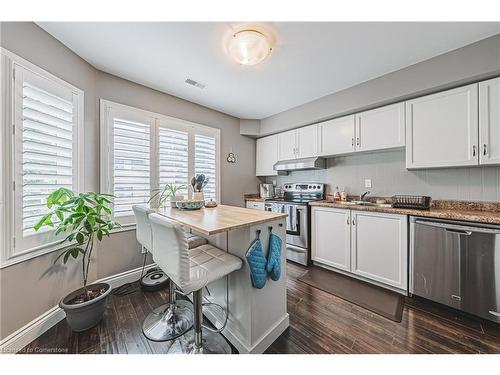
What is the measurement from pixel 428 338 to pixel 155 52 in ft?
11.2

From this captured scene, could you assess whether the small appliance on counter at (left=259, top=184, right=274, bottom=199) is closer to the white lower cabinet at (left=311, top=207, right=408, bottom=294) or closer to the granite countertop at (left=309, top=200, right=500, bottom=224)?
the white lower cabinet at (left=311, top=207, right=408, bottom=294)

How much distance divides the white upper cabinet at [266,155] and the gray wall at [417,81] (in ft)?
2.82

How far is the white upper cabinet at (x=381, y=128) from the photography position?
7.53 ft

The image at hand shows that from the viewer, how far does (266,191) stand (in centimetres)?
400

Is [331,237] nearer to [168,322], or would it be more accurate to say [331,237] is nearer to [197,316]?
[197,316]

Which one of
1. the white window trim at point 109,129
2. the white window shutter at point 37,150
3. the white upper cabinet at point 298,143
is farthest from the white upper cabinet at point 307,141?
the white window shutter at point 37,150

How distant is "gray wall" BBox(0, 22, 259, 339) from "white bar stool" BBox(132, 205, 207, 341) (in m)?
0.83

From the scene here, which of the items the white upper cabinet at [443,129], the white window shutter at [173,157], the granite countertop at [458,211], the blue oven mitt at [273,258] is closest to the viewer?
the blue oven mitt at [273,258]

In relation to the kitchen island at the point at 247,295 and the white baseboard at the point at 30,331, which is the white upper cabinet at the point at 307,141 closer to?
the kitchen island at the point at 247,295

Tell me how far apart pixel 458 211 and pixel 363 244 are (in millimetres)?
976

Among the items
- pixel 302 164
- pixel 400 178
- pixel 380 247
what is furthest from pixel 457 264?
pixel 302 164

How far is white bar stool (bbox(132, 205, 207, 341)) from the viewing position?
1.52 m

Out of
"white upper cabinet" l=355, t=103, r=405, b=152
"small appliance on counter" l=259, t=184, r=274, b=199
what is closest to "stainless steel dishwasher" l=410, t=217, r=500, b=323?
"white upper cabinet" l=355, t=103, r=405, b=152
